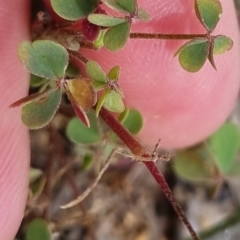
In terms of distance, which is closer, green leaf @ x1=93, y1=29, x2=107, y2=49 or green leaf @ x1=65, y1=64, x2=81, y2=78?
green leaf @ x1=93, y1=29, x2=107, y2=49

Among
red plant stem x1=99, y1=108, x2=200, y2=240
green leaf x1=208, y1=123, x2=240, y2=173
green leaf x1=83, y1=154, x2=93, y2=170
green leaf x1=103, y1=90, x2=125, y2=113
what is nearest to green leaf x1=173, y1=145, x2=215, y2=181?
green leaf x1=208, y1=123, x2=240, y2=173

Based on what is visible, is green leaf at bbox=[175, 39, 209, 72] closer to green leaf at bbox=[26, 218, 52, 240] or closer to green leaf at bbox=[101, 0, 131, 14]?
green leaf at bbox=[101, 0, 131, 14]

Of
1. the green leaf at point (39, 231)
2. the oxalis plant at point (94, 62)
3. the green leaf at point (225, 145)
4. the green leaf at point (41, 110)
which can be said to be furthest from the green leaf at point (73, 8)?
the green leaf at point (225, 145)

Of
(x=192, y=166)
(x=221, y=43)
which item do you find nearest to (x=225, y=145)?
(x=192, y=166)

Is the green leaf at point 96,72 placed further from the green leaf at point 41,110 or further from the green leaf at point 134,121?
the green leaf at point 134,121

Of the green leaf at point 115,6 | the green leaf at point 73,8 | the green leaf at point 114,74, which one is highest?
the green leaf at point 115,6

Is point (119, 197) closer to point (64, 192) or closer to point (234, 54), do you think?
point (64, 192)
